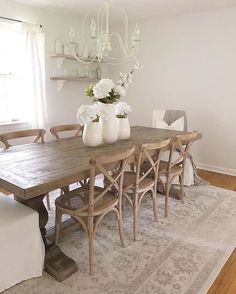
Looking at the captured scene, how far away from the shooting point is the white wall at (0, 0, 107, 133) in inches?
134

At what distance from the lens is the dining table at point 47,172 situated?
1.54 m

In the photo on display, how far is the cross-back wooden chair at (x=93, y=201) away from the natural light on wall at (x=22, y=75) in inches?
79.5

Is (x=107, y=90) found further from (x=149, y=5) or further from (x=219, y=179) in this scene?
(x=219, y=179)

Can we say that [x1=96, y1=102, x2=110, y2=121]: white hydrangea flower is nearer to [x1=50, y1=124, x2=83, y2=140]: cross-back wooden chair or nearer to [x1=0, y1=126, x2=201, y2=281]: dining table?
[x1=0, y1=126, x2=201, y2=281]: dining table

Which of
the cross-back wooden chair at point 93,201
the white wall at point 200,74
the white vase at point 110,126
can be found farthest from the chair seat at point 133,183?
the white wall at point 200,74

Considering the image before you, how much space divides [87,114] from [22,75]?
198 centimetres

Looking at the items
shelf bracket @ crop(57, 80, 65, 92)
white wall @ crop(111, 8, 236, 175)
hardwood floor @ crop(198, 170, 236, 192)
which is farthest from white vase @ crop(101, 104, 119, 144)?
white wall @ crop(111, 8, 236, 175)

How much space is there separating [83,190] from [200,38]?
297 centimetres

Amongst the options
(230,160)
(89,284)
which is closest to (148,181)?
(89,284)

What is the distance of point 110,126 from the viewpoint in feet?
7.70

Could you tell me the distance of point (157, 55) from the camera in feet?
14.1

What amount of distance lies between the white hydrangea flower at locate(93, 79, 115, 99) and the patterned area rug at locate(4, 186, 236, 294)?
1226 mm

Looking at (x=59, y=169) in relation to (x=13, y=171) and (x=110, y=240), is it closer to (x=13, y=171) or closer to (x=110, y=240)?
(x=13, y=171)

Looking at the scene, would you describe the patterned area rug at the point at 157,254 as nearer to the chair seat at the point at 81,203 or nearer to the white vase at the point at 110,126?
the chair seat at the point at 81,203
